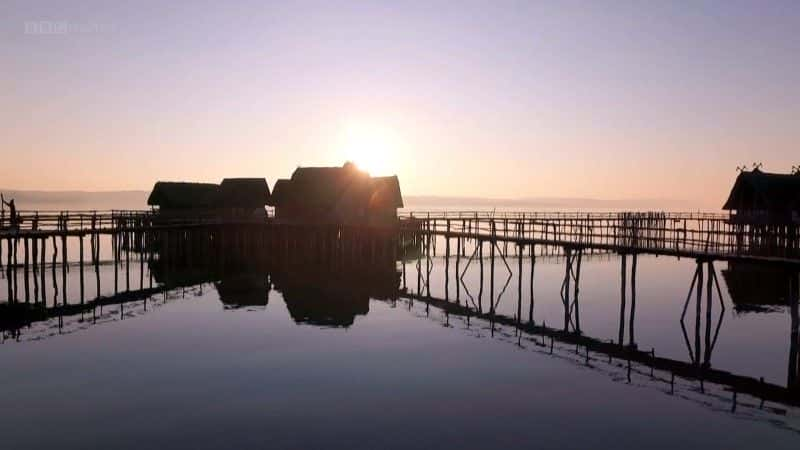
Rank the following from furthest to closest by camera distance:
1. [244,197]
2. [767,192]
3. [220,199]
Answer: [220,199], [244,197], [767,192]

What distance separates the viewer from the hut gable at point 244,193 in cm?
5522

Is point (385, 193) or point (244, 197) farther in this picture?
point (244, 197)

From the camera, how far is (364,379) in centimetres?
1586

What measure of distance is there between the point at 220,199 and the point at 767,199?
44.0 meters

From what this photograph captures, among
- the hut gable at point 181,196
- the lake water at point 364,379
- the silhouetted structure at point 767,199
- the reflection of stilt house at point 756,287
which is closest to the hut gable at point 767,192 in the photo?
the silhouetted structure at point 767,199

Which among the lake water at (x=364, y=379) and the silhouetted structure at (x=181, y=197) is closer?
the lake water at (x=364, y=379)

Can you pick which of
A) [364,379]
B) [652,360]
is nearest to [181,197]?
[364,379]

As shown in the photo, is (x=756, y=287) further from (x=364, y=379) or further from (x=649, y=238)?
(x=364, y=379)

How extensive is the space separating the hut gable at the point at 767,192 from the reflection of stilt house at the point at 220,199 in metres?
39.2

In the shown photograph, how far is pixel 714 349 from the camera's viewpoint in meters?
19.3

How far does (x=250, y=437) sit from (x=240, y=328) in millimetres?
10082

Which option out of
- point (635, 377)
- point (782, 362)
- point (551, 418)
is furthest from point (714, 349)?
point (551, 418)

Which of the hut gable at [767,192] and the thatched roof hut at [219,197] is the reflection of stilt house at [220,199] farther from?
the hut gable at [767,192]

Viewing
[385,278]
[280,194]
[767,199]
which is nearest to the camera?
[385,278]
